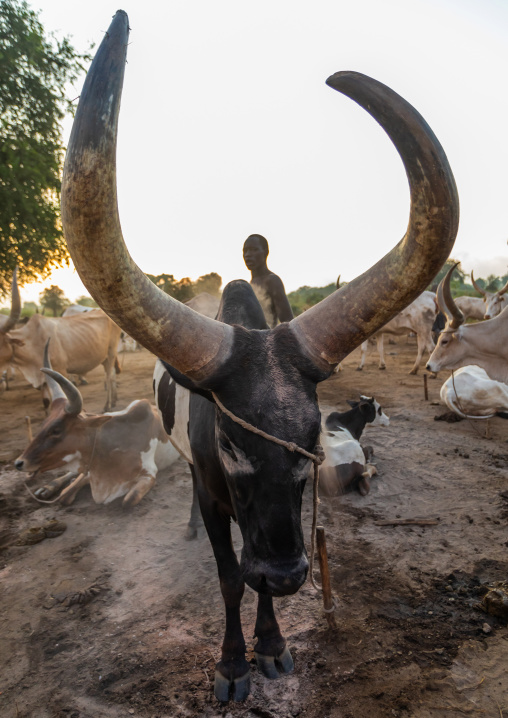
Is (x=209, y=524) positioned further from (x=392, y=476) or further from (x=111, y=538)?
(x=392, y=476)

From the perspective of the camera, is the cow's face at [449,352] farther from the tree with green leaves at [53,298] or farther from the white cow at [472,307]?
the tree with green leaves at [53,298]

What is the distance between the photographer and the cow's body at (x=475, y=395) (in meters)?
6.32

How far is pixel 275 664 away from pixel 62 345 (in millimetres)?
7952

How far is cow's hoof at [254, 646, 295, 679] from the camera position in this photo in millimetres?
2385

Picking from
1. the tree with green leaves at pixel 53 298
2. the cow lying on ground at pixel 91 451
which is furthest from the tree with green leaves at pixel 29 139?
the tree with green leaves at pixel 53 298

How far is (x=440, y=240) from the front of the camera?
58.4 inches

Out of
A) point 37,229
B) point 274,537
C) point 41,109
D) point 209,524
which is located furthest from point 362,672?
point 41,109

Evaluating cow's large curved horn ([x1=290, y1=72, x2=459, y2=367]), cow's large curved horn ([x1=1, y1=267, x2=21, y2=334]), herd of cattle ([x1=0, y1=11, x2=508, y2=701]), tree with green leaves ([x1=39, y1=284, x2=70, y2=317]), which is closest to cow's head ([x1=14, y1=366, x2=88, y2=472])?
cow's large curved horn ([x1=1, y1=267, x2=21, y2=334])

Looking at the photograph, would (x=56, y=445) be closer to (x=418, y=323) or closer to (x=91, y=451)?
(x=91, y=451)

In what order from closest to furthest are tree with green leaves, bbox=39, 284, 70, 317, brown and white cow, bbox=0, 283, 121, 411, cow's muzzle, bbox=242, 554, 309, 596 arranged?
cow's muzzle, bbox=242, 554, 309, 596 < brown and white cow, bbox=0, 283, 121, 411 < tree with green leaves, bbox=39, 284, 70, 317

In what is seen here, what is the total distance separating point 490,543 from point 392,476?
1503mm

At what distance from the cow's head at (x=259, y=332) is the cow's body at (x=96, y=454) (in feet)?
10.8

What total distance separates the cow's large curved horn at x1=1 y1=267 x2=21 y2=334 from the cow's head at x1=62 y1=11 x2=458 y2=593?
535 cm

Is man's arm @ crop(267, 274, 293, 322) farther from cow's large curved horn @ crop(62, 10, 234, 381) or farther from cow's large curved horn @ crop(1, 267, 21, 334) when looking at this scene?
cow's large curved horn @ crop(1, 267, 21, 334)
